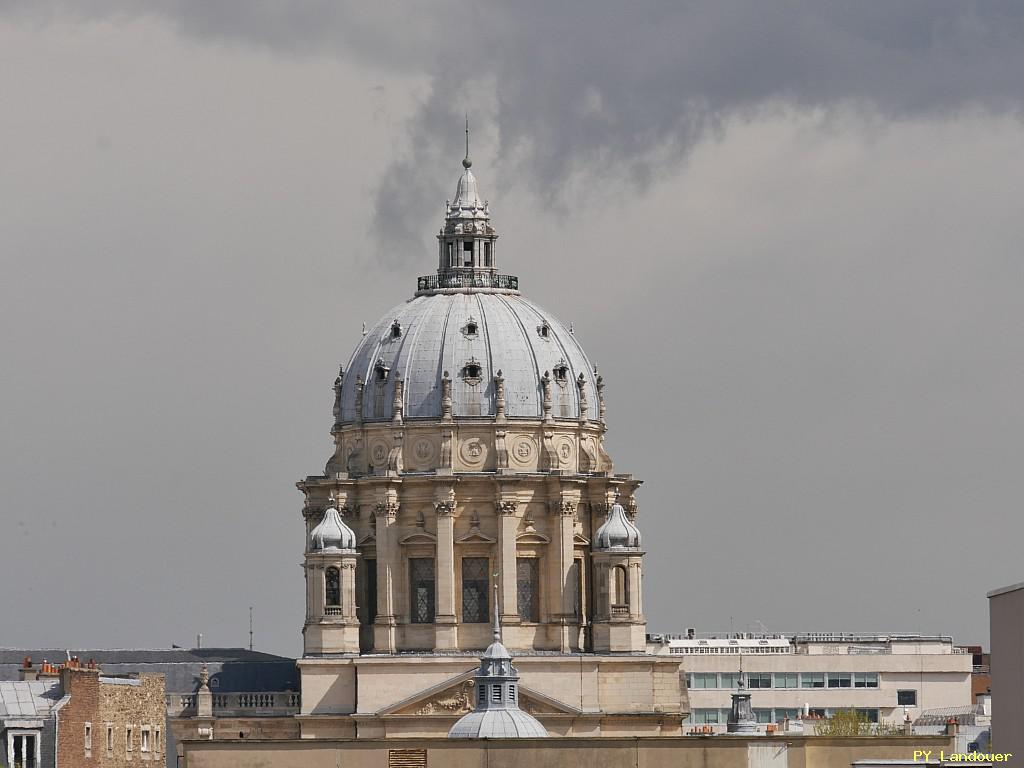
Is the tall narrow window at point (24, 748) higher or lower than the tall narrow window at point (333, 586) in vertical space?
lower

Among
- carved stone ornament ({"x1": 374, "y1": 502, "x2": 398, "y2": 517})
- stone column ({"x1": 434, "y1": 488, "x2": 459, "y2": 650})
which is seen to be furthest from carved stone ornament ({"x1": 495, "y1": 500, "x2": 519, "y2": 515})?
carved stone ornament ({"x1": 374, "y1": 502, "x2": 398, "y2": 517})

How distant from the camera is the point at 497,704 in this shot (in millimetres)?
187750

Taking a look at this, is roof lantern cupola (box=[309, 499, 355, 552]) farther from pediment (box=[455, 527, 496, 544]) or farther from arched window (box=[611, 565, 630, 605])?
arched window (box=[611, 565, 630, 605])

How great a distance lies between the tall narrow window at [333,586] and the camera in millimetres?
199125

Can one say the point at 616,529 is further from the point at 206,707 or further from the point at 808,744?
the point at 808,744

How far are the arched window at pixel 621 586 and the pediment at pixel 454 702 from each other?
6.68 m

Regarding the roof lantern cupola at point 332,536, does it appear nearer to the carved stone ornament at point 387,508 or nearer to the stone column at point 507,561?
the carved stone ornament at point 387,508

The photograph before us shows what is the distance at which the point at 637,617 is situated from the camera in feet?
655

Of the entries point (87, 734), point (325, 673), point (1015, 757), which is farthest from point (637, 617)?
point (1015, 757)

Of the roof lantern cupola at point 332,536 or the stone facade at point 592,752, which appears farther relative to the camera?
the roof lantern cupola at point 332,536

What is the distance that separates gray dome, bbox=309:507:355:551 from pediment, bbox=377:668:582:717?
8542 mm

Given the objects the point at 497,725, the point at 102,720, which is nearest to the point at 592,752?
the point at 102,720

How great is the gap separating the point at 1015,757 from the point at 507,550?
84.6 m

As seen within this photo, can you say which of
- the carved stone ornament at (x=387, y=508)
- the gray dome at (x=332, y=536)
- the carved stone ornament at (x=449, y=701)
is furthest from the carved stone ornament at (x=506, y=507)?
the carved stone ornament at (x=449, y=701)
